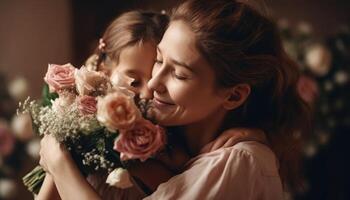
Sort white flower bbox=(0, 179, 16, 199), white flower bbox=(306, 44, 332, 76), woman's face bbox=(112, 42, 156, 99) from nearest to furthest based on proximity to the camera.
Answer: woman's face bbox=(112, 42, 156, 99), white flower bbox=(0, 179, 16, 199), white flower bbox=(306, 44, 332, 76)

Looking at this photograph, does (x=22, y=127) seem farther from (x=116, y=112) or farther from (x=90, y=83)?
(x=116, y=112)

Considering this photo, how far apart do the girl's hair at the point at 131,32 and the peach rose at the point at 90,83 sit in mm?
261

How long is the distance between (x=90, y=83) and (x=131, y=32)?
0.32 metres

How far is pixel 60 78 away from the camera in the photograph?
1476 mm

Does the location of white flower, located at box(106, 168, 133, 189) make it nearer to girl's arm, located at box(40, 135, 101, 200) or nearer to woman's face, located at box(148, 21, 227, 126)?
girl's arm, located at box(40, 135, 101, 200)

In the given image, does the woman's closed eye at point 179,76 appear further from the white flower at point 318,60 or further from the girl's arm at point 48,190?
the white flower at point 318,60

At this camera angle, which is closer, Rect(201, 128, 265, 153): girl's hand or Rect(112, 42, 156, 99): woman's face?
Rect(201, 128, 265, 153): girl's hand

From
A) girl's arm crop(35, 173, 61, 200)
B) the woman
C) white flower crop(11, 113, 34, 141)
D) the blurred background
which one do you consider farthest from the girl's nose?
the blurred background

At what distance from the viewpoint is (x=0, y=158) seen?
2908mm

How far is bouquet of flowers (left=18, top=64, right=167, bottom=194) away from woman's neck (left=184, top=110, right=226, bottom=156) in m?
0.18

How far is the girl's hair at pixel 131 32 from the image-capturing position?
1.68 meters

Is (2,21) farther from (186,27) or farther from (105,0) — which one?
(186,27)

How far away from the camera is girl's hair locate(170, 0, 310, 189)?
143 cm

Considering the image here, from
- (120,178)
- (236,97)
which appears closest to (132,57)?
(236,97)
